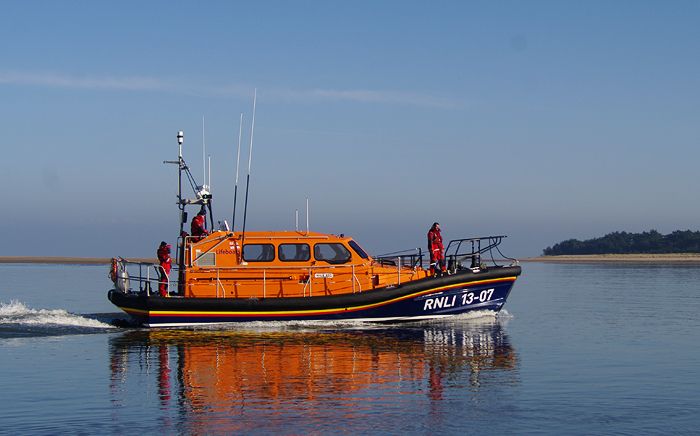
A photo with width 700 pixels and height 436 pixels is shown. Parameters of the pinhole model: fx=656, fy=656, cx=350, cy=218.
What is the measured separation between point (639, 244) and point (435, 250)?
68.2m

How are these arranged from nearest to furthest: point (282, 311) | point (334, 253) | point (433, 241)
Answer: point (282, 311) < point (334, 253) < point (433, 241)

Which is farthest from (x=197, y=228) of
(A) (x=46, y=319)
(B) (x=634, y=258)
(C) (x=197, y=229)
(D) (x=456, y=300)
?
(B) (x=634, y=258)

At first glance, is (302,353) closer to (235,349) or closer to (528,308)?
(235,349)

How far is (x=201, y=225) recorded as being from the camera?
13875mm

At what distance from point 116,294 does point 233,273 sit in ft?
7.67

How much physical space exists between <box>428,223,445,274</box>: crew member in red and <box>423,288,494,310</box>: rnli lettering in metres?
0.70

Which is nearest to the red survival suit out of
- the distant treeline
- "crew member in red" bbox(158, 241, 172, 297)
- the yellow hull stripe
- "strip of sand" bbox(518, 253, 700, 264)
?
"crew member in red" bbox(158, 241, 172, 297)

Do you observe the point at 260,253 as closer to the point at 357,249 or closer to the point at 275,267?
the point at 275,267

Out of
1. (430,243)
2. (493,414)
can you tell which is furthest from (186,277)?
(493,414)

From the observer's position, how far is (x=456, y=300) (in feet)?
45.9

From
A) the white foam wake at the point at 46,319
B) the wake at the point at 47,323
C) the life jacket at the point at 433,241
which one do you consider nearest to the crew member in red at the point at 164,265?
the wake at the point at 47,323

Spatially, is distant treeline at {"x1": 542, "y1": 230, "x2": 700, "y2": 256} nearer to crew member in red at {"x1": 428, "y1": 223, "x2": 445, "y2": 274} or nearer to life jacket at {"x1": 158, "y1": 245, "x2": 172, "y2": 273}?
crew member in red at {"x1": 428, "y1": 223, "x2": 445, "y2": 274}

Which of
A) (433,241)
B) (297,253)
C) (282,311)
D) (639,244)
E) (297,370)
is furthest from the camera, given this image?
(639,244)

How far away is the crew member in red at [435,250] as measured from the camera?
47.1ft
